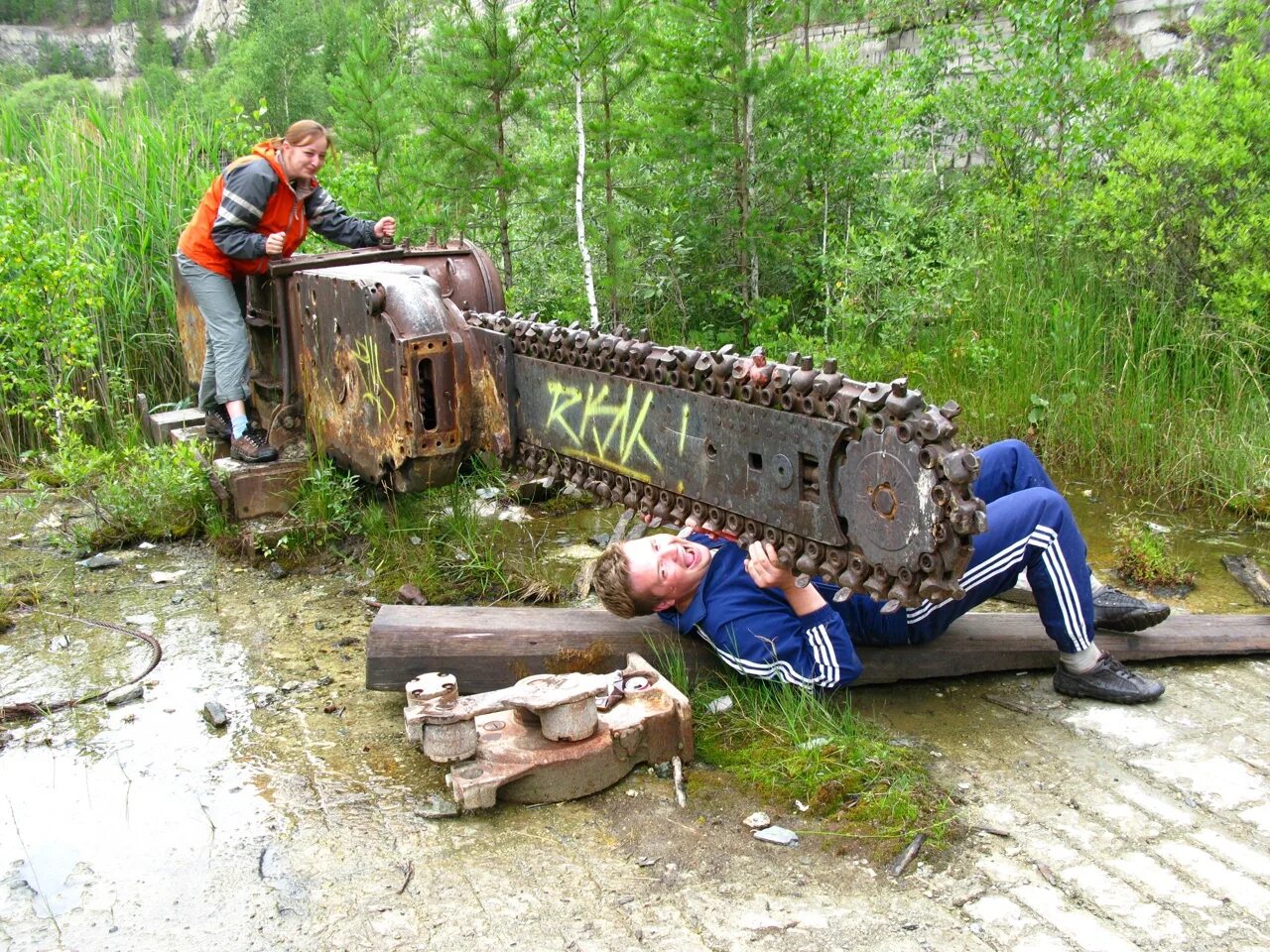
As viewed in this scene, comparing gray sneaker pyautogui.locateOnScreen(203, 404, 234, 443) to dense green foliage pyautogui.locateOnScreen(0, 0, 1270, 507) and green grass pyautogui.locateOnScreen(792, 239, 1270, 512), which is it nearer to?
dense green foliage pyautogui.locateOnScreen(0, 0, 1270, 507)

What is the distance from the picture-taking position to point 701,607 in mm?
3832

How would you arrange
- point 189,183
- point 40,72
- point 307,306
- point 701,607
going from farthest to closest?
point 40,72, point 189,183, point 307,306, point 701,607

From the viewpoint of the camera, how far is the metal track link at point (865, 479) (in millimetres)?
2965

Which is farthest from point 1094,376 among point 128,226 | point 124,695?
point 128,226

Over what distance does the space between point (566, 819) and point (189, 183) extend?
21.6 feet

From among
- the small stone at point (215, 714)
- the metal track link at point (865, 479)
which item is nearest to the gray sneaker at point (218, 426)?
the small stone at point (215, 714)

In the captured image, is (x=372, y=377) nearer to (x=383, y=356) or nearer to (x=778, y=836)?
(x=383, y=356)

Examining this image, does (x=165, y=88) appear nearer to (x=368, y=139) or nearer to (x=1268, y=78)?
(x=368, y=139)

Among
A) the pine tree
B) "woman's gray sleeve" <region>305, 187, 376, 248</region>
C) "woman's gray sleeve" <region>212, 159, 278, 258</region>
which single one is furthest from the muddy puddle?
the pine tree

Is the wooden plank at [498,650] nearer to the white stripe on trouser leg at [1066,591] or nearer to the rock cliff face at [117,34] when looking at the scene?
the white stripe on trouser leg at [1066,591]

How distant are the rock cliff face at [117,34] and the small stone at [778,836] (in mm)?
34869

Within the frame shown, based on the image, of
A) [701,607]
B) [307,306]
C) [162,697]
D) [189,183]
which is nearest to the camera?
[701,607]

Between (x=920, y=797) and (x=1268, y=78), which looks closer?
(x=920, y=797)

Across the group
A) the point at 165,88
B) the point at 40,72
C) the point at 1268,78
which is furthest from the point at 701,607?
the point at 40,72
